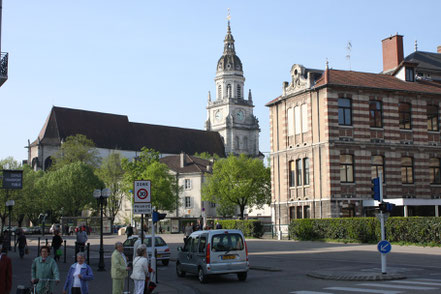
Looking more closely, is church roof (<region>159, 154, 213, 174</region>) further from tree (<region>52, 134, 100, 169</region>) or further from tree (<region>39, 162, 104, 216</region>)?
tree (<region>39, 162, 104, 216</region>)

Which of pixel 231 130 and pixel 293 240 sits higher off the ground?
pixel 231 130

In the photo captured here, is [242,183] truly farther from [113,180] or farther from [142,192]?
[142,192]

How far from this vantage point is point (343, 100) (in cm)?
4253

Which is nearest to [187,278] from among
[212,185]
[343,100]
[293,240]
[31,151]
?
[293,240]

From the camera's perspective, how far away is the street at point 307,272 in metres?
15.8

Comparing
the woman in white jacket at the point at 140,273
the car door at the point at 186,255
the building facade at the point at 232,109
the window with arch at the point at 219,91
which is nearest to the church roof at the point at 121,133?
the building facade at the point at 232,109

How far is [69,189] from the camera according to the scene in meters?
79.1

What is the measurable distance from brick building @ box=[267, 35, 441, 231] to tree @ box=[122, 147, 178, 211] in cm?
3306

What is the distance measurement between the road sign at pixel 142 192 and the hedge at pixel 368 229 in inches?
752

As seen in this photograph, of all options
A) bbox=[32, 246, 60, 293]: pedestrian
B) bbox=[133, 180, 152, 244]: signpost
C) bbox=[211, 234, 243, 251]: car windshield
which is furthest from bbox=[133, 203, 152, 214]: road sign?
bbox=[32, 246, 60, 293]: pedestrian

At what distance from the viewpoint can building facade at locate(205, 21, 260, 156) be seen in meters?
139

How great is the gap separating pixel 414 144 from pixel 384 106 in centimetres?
384

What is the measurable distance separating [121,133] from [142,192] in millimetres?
105237

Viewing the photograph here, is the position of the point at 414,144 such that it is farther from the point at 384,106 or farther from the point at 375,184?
the point at 375,184
